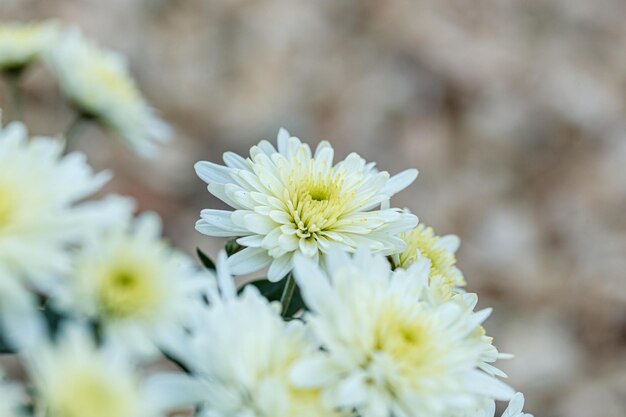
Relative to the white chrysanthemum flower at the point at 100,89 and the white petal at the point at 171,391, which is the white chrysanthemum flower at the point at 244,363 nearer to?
the white petal at the point at 171,391

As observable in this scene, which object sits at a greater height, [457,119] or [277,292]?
[457,119]

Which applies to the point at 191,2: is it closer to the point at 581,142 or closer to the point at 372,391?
the point at 581,142

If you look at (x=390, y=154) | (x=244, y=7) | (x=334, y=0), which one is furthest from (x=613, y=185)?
(x=244, y=7)

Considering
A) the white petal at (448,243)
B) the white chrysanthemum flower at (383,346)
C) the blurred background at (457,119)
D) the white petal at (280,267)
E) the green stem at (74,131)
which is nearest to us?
the white chrysanthemum flower at (383,346)

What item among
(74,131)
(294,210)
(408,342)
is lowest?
(408,342)

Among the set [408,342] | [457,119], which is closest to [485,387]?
[408,342]

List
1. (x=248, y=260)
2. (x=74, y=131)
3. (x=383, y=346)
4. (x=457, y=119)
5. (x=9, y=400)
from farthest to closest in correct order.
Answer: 1. (x=457, y=119)
2. (x=74, y=131)
3. (x=248, y=260)
4. (x=383, y=346)
5. (x=9, y=400)

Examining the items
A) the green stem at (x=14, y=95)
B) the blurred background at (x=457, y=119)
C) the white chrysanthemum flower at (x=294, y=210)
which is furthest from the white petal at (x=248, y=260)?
the blurred background at (x=457, y=119)

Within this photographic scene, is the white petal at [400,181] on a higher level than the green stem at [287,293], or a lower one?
higher

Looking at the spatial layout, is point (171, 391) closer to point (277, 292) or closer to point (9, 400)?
point (9, 400)
